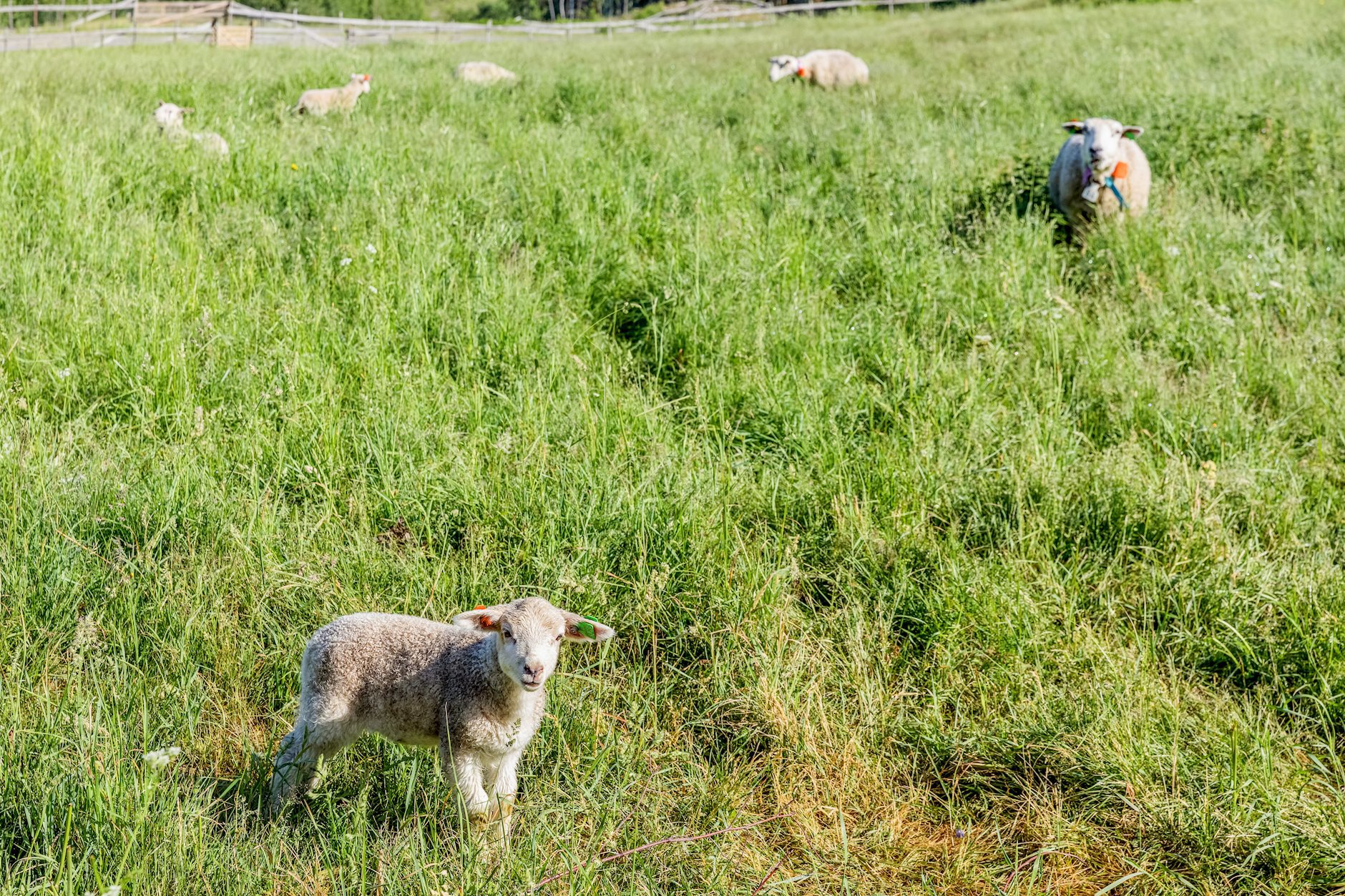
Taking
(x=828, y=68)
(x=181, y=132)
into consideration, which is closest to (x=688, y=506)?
(x=181, y=132)

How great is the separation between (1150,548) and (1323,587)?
0.58 meters

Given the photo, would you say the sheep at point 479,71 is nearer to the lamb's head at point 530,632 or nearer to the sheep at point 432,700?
the sheep at point 432,700

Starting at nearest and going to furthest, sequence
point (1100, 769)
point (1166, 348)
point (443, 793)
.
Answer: point (443, 793)
point (1100, 769)
point (1166, 348)

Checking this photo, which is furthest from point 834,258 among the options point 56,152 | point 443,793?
point 56,152

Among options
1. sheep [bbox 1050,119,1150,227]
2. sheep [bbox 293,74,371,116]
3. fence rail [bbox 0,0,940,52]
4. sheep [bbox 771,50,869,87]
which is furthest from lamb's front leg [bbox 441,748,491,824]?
fence rail [bbox 0,0,940,52]

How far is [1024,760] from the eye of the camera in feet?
10.4

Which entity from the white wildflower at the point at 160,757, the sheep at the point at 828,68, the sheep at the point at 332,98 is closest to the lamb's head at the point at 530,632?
the white wildflower at the point at 160,757

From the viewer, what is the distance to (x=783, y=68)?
48.2 ft

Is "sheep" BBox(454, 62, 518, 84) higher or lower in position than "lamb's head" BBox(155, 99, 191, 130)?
higher

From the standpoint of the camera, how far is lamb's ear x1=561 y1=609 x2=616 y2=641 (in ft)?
8.55

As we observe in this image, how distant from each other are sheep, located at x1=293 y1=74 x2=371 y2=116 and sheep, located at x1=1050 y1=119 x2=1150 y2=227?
620 cm

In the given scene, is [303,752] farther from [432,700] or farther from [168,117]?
[168,117]

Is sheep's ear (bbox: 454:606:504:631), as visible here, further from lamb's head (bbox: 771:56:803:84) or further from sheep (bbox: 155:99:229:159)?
lamb's head (bbox: 771:56:803:84)

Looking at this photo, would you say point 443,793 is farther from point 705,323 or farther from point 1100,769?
point 705,323
